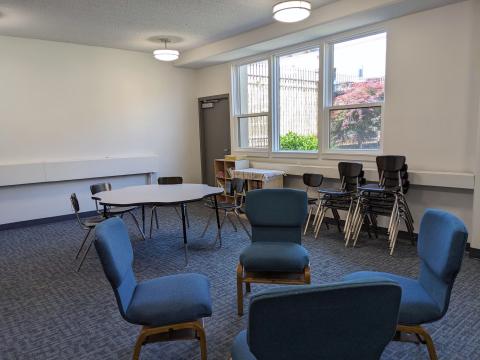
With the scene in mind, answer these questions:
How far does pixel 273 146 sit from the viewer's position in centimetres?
619

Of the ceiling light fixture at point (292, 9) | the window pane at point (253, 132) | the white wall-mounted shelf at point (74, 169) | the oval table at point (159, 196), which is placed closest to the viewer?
the oval table at point (159, 196)

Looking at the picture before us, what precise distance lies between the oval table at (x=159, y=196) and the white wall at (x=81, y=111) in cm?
217

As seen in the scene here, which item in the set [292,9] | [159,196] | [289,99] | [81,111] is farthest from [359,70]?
[81,111]

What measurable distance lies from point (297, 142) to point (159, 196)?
9.16 feet

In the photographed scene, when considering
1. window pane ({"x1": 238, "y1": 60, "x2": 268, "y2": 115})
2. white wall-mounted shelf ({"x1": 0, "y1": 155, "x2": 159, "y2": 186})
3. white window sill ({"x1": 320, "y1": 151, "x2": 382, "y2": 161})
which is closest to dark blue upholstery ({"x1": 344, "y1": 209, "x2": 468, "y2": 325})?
white window sill ({"x1": 320, "y1": 151, "x2": 382, "y2": 161})

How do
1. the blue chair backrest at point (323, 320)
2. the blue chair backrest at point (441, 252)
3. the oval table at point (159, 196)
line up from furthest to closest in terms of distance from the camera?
the oval table at point (159, 196) → the blue chair backrest at point (441, 252) → the blue chair backrest at point (323, 320)

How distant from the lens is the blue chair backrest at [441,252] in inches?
69.5

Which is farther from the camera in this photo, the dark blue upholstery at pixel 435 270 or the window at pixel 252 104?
the window at pixel 252 104

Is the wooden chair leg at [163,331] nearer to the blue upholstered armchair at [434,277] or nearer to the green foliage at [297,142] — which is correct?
the blue upholstered armchair at [434,277]

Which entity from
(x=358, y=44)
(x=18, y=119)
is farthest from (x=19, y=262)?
(x=358, y=44)

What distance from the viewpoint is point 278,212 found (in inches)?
116

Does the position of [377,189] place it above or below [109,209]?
above

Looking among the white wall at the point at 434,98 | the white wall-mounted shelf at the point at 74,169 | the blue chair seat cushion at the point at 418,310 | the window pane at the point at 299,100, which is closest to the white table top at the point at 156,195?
the white wall-mounted shelf at the point at 74,169

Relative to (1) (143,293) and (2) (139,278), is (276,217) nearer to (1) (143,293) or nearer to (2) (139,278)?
(1) (143,293)
